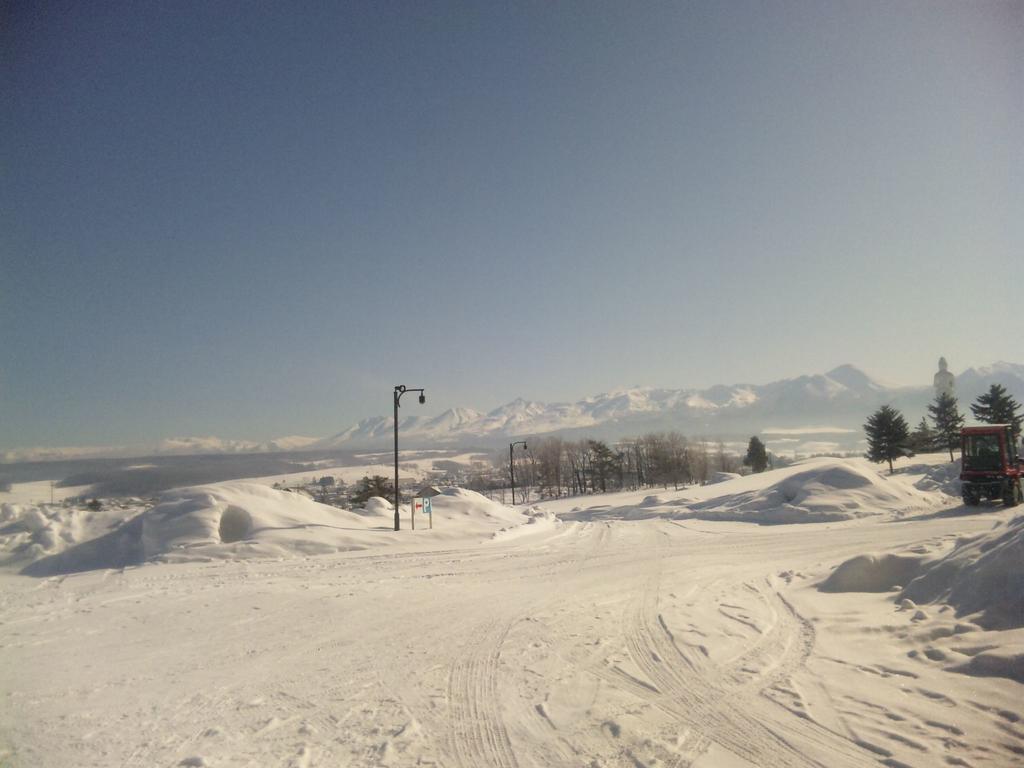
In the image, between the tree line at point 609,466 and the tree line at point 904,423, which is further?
the tree line at point 609,466

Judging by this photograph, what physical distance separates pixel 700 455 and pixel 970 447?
62.8 meters

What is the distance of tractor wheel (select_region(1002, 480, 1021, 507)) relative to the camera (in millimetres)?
19703

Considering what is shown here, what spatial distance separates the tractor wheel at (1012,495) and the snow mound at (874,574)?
16655 millimetres

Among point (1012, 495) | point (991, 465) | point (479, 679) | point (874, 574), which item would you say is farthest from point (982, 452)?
point (479, 679)

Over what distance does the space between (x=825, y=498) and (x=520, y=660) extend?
22835 mm

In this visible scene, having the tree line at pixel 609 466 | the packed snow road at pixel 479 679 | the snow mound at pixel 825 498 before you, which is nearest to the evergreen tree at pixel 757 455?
the tree line at pixel 609 466

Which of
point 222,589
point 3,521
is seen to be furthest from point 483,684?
point 3,521

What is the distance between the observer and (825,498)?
23656mm

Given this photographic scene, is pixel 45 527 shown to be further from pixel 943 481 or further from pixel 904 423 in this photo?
pixel 904 423

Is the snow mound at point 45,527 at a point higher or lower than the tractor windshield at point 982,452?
lower

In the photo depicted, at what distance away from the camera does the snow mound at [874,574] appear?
28.3ft

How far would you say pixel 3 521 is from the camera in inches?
642

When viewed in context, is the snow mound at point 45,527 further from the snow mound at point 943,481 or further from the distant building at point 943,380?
the distant building at point 943,380

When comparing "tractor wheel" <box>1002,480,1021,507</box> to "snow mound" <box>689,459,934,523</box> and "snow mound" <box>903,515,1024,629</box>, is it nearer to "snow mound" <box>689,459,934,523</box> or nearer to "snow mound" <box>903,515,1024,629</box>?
"snow mound" <box>689,459,934,523</box>
